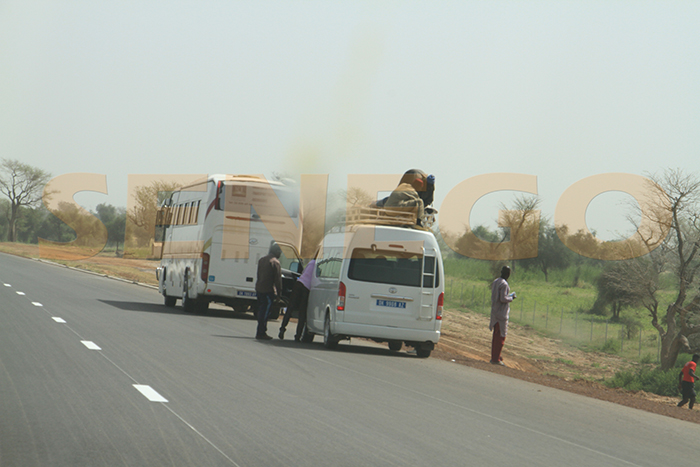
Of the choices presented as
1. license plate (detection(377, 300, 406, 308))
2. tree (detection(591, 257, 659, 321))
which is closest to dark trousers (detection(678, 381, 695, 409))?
license plate (detection(377, 300, 406, 308))

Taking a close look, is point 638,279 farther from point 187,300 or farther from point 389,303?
point 389,303

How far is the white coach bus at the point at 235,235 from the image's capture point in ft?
70.6

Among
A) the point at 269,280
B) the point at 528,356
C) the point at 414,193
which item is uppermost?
the point at 414,193

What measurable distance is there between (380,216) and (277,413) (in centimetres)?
808

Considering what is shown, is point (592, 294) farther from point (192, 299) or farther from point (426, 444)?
point (426, 444)

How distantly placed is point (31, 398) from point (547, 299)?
53103 millimetres

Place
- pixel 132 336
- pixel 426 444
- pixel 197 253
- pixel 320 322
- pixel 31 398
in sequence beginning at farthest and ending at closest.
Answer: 1. pixel 197 253
2. pixel 320 322
3. pixel 132 336
4. pixel 31 398
5. pixel 426 444

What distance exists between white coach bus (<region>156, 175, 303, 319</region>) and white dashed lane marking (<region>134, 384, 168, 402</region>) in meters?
11.9

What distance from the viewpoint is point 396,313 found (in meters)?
14.8

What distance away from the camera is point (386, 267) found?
15.0 m

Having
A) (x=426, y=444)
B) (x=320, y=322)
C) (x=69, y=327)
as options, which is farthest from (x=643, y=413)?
(x=69, y=327)

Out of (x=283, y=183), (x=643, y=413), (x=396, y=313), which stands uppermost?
(x=283, y=183)

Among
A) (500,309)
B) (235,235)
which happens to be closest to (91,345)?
(500,309)

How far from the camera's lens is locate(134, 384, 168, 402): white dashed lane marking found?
7.87 m
